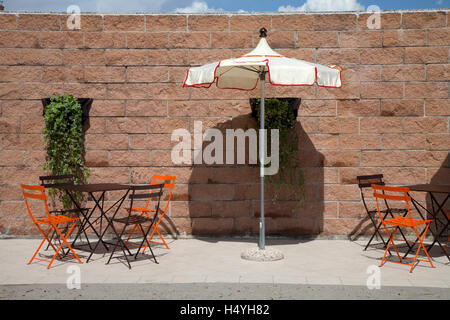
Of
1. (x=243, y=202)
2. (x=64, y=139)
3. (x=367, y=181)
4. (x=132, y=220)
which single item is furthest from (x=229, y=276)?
(x=64, y=139)

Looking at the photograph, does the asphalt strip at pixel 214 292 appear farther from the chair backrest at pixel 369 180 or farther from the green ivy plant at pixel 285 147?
the green ivy plant at pixel 285 147

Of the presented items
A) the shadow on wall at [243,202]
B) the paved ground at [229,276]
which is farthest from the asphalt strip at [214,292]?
the shadow on wall at [243,202]

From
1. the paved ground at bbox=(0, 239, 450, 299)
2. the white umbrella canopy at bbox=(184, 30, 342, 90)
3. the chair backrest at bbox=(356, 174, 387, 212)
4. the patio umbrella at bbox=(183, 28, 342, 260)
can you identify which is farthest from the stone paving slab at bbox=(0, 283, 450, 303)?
the white umbrella canopy at bbox=(184, 30, 342, 90)

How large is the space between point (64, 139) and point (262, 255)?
2876mm

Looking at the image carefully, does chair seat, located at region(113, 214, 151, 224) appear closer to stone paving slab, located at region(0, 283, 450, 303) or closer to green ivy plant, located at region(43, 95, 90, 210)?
stone paving slab, located at region(0, 283, 450, 303)

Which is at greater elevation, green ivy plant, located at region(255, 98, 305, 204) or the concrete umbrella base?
green ivy plant, located at region(255, 98, 305, 204)

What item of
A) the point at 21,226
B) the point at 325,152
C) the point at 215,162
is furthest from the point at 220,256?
the point at 21,226

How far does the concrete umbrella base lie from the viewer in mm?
5145

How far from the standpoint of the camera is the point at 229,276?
4.47 metres

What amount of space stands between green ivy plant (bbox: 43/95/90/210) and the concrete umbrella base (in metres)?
2.38

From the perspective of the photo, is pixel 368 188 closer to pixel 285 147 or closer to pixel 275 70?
pixel 285 147

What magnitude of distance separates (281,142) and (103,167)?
2292 mm

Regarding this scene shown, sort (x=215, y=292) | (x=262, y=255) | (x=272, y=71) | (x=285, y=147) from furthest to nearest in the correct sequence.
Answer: (x=285, y=147), (x=262, y=255), (x=272, y=71), (x=215, y=292)

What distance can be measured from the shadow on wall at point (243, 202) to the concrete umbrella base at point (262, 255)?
3.26ft
